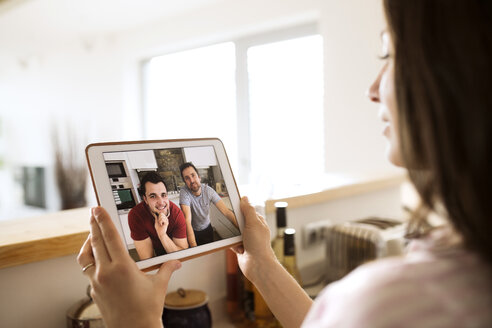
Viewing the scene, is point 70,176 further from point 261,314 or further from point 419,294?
point 419,294

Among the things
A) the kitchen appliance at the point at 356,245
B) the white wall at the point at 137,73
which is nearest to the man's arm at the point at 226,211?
the kitchen appliance at the point at 356,245

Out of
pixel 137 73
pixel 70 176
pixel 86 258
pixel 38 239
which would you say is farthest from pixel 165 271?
pixel 137 73

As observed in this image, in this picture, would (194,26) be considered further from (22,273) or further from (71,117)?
(22,273)

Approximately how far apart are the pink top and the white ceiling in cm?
389

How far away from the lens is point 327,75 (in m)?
3.09

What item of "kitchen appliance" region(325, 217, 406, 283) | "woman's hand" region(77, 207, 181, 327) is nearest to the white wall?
"kitchen appliance" region(325, 217, 406, 283)

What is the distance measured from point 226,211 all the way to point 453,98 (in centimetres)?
45

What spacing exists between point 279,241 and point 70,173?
345 cm

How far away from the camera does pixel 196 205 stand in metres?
0.70

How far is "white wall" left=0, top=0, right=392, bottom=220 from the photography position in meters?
2.92

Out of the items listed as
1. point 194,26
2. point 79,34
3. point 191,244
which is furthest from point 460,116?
point 79,34

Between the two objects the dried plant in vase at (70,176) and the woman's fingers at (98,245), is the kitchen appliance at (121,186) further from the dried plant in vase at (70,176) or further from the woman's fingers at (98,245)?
the dried plant in vase at (70,176)

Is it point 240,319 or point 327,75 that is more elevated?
point 327,75

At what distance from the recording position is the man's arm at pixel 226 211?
0.73m
